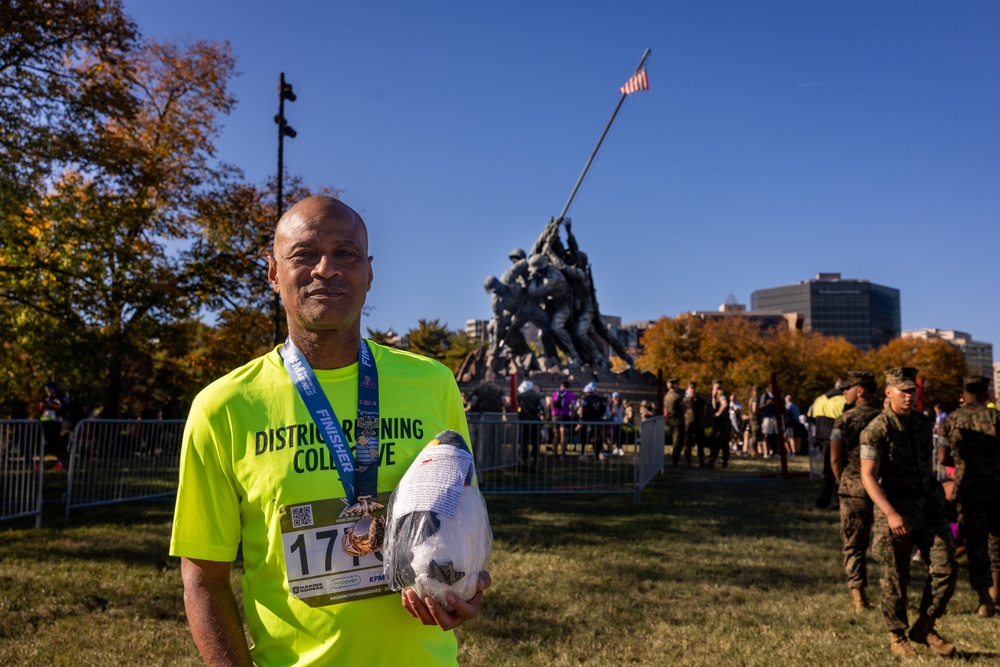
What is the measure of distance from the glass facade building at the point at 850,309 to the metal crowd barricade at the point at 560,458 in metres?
180

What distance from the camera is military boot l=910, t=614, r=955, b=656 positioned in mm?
5430

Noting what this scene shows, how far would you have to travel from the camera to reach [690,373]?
220ft

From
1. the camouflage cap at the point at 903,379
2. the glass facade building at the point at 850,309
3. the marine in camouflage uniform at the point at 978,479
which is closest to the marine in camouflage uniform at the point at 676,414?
the marine in camouflage uniform at the point at 978,479

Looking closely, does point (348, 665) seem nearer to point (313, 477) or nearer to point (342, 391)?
point (313, 477)

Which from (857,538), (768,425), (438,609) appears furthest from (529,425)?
(438,609)

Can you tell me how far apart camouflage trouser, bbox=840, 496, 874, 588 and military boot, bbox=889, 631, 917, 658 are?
100cm

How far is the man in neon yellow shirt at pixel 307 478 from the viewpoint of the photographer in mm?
1862

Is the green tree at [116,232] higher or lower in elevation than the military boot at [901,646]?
higher

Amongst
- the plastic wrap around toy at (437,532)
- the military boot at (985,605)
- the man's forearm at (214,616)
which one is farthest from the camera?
the military boot at (985,605)

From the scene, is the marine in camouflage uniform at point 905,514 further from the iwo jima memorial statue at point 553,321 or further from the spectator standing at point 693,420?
the iwo jima memorial statue at point 553,321

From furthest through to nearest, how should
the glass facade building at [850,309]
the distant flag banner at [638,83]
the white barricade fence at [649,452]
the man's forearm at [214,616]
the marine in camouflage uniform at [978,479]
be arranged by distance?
the glass facade building at [850,309] → the distant flag banner at [638,83] → the white barricade fence at [649,452] → the marine in camouflage uniform at [978,479] → the man's forearm at [214,616]

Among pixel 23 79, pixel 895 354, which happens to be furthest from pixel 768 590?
pixel 895 354

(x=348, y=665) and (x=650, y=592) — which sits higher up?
(x=348, y=665)

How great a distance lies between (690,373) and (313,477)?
67.0 metres
